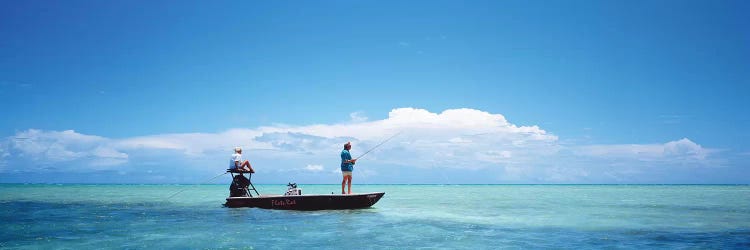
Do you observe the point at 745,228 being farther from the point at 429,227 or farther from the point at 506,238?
the point at 429,227

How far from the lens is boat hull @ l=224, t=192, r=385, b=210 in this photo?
56.5 feet

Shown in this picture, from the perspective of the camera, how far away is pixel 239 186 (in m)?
19.0

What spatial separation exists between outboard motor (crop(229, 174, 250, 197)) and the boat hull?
31.0 inches

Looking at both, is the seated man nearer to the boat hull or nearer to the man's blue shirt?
the boat hull

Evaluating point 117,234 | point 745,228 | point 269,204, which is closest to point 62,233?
point 117,234

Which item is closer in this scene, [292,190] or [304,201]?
[304,201]

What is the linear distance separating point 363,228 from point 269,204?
262 inches

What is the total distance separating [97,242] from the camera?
10.2 m

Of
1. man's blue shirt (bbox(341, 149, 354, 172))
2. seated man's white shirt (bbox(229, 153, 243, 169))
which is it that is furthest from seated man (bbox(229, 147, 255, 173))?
man's blue shirt (bbox(341, 149, 354, 172))

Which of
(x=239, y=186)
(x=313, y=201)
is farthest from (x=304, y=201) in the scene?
(x=239, y=186)

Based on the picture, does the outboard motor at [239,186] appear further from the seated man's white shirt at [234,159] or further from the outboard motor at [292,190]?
the outboard motor at [292,190]

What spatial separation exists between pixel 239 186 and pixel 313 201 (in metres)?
3.58

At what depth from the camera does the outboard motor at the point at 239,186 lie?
18922 mm

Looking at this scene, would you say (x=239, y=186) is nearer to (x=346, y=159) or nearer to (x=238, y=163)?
(x=238, y=163)
